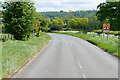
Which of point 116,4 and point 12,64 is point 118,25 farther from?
point 12,64

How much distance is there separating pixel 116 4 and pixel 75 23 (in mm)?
89845

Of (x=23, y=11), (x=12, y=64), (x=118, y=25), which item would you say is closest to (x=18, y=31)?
(x=23, y=11)

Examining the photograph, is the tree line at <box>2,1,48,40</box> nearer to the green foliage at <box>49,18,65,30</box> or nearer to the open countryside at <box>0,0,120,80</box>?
the open countryside at <box>0,0,120,80</box>

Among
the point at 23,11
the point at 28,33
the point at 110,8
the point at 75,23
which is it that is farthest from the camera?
the point at 75,23

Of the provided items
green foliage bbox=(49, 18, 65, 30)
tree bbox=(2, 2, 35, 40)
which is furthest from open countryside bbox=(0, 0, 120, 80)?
green foliage bbox=(49, 18, 65, 30)

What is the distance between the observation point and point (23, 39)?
28219mm

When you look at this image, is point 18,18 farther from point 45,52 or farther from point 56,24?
point 56,24

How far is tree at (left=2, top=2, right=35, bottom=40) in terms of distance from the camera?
88.0 feet

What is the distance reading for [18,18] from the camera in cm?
2675

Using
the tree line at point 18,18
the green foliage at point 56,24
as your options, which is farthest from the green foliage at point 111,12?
the green foliage at point 56,24

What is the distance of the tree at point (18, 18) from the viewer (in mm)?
26812

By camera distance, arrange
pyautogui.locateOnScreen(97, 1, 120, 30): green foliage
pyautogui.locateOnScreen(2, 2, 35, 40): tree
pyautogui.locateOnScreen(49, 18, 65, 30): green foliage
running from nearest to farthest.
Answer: pyautogui.locateOnScreen(2, 2, 35, 40): tree < pyautogui.locateOnScreen(97, 1, 120, 30): green foliage < pyautogui.locateOnScreen(49, 18, 65, 30): green foliage

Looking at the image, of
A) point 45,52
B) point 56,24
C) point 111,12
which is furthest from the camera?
point 56,24

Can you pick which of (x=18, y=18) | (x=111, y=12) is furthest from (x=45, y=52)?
(x=111, y=12)
